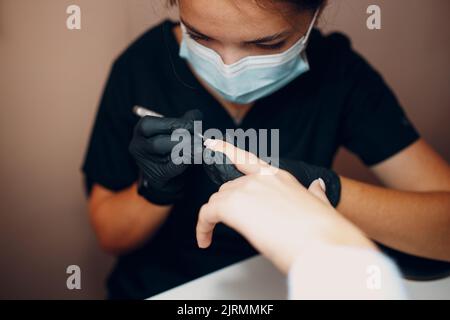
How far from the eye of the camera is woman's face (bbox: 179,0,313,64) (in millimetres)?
588

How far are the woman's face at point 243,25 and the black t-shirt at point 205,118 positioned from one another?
0.16 meters

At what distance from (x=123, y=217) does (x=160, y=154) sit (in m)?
0.24

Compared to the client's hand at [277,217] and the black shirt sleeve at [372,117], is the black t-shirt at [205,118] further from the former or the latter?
the client's hand at [277,217]

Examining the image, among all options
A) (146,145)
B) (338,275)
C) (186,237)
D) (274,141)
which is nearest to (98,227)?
(186,237)

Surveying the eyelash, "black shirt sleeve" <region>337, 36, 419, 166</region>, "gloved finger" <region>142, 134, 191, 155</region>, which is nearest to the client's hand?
"gloved finger" <region>142, 134, 191, 155</region>

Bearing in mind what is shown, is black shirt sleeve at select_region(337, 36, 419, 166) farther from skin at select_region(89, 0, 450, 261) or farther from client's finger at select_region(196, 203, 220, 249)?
client's finger at select_region(196, 203, 220, 249)

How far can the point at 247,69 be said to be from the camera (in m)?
0.69

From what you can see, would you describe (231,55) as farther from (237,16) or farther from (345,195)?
(345,195)

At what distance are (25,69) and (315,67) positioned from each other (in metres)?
0.67

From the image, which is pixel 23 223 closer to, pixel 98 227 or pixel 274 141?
pixel 98 227

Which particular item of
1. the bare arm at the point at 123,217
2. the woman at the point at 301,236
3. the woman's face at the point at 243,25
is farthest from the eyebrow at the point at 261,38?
the bare arm at the point at 123,217

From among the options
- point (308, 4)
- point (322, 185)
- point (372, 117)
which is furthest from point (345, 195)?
point (308, 4)

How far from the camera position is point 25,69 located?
3.19 feet

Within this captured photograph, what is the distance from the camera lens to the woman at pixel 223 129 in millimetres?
760
